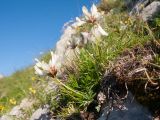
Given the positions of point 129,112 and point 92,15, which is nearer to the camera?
point 129,112

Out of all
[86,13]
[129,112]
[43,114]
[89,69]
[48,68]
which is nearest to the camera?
[129,112]

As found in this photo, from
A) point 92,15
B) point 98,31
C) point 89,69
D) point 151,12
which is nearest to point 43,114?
point 89,69

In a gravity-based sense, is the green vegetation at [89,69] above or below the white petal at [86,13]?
below

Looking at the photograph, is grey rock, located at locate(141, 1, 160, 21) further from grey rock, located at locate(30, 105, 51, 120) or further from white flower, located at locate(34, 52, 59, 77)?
white flower, located at locate(34, 52, 59, 77)

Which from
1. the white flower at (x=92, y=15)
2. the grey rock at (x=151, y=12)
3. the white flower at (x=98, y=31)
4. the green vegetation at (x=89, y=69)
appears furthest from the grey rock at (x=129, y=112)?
the grey rock at (x=151, y=12)

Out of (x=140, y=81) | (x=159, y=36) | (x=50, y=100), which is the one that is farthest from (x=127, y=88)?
(x=50, y=100)

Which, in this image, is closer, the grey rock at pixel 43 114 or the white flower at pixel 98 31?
the white flower at pixel 98 31

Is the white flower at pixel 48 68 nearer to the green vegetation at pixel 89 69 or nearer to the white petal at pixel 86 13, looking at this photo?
the green vegetation at pixel 89 69

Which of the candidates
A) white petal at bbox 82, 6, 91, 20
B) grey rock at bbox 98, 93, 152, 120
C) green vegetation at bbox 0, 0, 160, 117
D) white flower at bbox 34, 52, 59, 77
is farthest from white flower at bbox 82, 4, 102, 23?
grey rock at bbox 98, 93, 152, 120

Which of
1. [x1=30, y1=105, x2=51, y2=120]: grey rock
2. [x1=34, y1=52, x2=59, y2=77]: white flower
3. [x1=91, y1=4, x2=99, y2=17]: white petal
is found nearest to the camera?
[x1=34, y1=52, x2=59, y2=77]: white flower

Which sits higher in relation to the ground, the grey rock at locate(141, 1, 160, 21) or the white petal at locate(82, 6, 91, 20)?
the grey rock at locate(141, 1, 160, 21)

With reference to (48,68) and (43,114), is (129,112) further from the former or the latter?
(43,114)

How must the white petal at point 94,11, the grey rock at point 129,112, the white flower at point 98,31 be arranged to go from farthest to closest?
1. the white petal at point 94,11
2. the white flower at point 98,31
3. the grey rock at point 129,112
